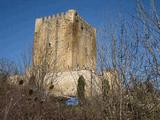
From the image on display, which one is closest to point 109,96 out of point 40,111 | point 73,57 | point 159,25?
point 40,111

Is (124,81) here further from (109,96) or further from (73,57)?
(73,57)

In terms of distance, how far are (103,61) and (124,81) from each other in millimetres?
896

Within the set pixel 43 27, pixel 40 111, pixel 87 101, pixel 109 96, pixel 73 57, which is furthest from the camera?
pixel 43 27

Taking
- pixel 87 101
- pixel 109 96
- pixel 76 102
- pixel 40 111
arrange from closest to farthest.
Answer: pixel 40 111 → pixel 109 96 → pixel 87 101 → pixel 76 102

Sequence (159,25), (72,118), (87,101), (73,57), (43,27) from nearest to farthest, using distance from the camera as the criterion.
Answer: (159,25)
(72,118)
(87,101)
(73,57)
(43,27)

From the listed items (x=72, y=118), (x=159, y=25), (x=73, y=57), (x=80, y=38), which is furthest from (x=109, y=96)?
(x=80, y=38)

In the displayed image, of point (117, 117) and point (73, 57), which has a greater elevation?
point (73, 57)

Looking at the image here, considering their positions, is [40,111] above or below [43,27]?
below

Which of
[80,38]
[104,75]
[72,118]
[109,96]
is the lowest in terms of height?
[72,118]

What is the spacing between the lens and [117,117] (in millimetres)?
6340

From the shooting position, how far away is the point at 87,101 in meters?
7.86

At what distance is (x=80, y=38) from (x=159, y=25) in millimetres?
22539

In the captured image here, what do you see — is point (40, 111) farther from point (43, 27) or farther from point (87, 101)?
point (43, 27)

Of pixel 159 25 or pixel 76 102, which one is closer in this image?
pixel 159 25
